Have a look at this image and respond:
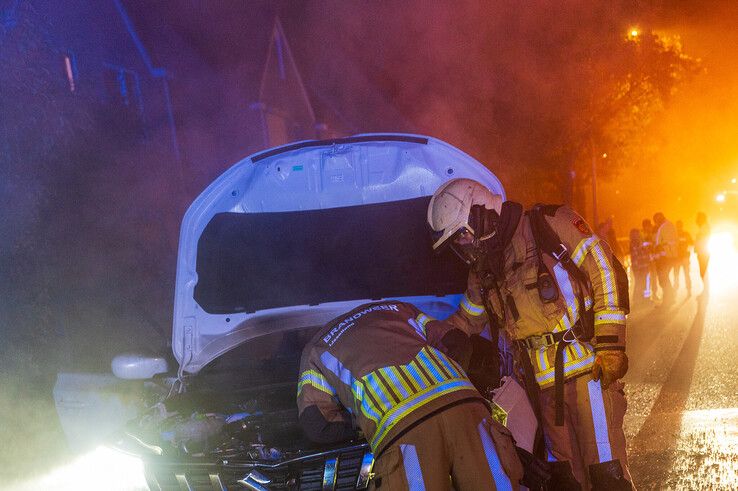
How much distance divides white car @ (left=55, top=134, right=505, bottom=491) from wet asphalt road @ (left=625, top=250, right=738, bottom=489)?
1813 millimetres

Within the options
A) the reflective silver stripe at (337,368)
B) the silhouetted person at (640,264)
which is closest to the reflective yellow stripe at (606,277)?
the reflective silver stripe at (337,368)

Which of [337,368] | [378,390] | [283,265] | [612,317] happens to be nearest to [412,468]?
[378,390]

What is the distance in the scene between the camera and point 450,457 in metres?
2.14

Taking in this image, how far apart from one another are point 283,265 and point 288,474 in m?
1.79

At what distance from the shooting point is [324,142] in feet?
12.0

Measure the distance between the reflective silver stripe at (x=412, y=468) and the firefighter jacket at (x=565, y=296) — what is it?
1.13 m

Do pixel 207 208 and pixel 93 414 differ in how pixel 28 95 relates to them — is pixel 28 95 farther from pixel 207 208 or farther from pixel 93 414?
pixel 93 414

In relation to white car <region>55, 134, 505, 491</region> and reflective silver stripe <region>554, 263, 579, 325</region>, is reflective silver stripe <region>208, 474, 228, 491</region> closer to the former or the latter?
white car <region>55, 134, 505, 491</region>

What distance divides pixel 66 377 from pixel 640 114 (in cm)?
1615

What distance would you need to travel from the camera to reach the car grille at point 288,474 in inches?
85.4

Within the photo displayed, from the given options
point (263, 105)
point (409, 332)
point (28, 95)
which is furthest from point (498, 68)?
point (409, 332)

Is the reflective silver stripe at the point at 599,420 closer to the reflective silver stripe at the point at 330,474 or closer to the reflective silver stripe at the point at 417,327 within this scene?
the reflective silver stripe at the point at 417,327

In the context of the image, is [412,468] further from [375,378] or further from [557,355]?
[557,355]

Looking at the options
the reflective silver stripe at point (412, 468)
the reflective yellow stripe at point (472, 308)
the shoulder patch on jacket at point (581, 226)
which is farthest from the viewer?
the reflective yellow stripe at point (472, 308)
